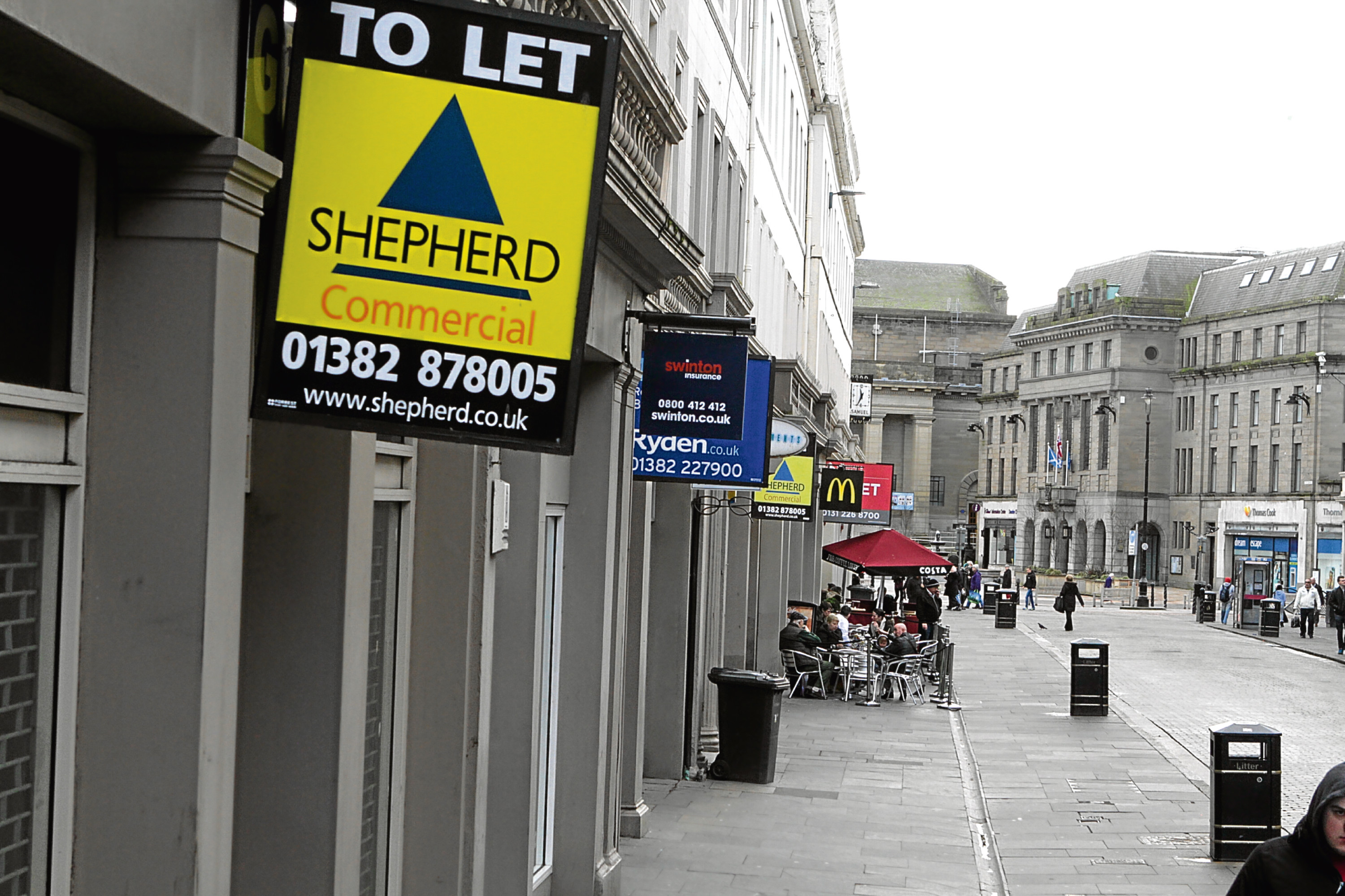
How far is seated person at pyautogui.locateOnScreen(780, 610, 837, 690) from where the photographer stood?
25250 mm

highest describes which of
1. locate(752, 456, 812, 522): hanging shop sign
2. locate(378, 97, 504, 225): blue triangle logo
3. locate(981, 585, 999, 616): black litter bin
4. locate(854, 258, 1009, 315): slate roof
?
locate(854, 258, 1009, 315): slate roof

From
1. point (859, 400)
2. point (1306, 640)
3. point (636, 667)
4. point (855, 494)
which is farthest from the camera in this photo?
point (859, 400)

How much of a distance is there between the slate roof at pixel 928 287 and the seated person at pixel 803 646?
122 m

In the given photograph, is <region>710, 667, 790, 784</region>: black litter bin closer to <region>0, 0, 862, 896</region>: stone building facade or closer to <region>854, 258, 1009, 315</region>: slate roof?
<region>0, 0, 862, 896</region>: stone building facade

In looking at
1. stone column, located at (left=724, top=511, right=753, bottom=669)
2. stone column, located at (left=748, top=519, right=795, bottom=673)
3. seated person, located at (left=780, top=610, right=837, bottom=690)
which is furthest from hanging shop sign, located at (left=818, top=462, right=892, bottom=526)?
stone column, located at (left=724, top=511, right=753, bottom=669)

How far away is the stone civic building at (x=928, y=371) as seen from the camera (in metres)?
132

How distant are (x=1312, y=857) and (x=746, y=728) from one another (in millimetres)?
11179

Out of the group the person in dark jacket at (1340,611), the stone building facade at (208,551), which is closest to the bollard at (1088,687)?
the stone building facade at (208,551)

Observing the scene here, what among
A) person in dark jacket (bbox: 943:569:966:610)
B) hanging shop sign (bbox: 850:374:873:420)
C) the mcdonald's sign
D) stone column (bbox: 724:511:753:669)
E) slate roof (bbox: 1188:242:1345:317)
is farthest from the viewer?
slate roof (bbox: 1188:242:1345:317)

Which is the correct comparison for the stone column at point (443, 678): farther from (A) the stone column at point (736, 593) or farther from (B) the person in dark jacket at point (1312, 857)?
(A) the stone column at point (736, 593)

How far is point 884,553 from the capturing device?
3112 centimetres

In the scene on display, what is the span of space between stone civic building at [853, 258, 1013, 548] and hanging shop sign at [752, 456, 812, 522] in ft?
342

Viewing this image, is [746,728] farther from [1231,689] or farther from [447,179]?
[1231,689]

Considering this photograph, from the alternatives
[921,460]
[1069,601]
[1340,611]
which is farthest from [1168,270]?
[1340,611]
